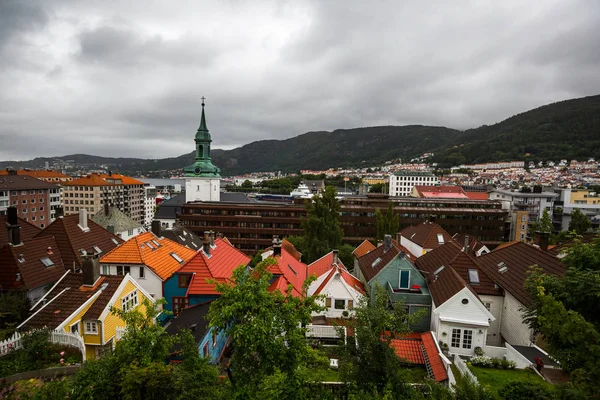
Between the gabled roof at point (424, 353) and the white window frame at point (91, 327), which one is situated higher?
the white window frame at point (91, 327)

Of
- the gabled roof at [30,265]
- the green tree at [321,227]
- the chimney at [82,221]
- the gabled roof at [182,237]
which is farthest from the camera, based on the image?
the green tree at [321,227]

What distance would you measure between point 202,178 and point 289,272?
2211 inches

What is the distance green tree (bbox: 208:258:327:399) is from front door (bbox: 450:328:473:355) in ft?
47.7

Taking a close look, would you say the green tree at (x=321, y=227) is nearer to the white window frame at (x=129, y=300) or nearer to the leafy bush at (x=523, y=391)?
the white window frame at (x=129, y=300)

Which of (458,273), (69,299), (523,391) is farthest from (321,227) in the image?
(523,391)

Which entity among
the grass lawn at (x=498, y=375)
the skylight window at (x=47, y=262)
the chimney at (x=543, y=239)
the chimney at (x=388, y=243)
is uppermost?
the chimney at (x=543, y=239)

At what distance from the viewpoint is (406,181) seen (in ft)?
579

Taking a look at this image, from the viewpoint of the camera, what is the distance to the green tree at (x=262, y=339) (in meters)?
10.4

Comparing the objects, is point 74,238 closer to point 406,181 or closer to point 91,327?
point 91,327

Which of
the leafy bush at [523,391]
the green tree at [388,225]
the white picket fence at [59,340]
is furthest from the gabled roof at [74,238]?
the green tree at [388,225]

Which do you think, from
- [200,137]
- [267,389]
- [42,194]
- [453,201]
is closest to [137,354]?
[267,389]

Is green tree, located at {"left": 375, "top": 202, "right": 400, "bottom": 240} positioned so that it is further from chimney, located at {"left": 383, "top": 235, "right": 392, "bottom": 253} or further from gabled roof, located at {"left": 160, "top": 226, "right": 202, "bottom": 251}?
gabled roof, located at {"left": 160, "top": 226, "right": 202, "bottom": 251}

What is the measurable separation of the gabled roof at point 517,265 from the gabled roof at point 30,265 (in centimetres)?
3609

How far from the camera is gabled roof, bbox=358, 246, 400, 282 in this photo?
2924 centimetres
